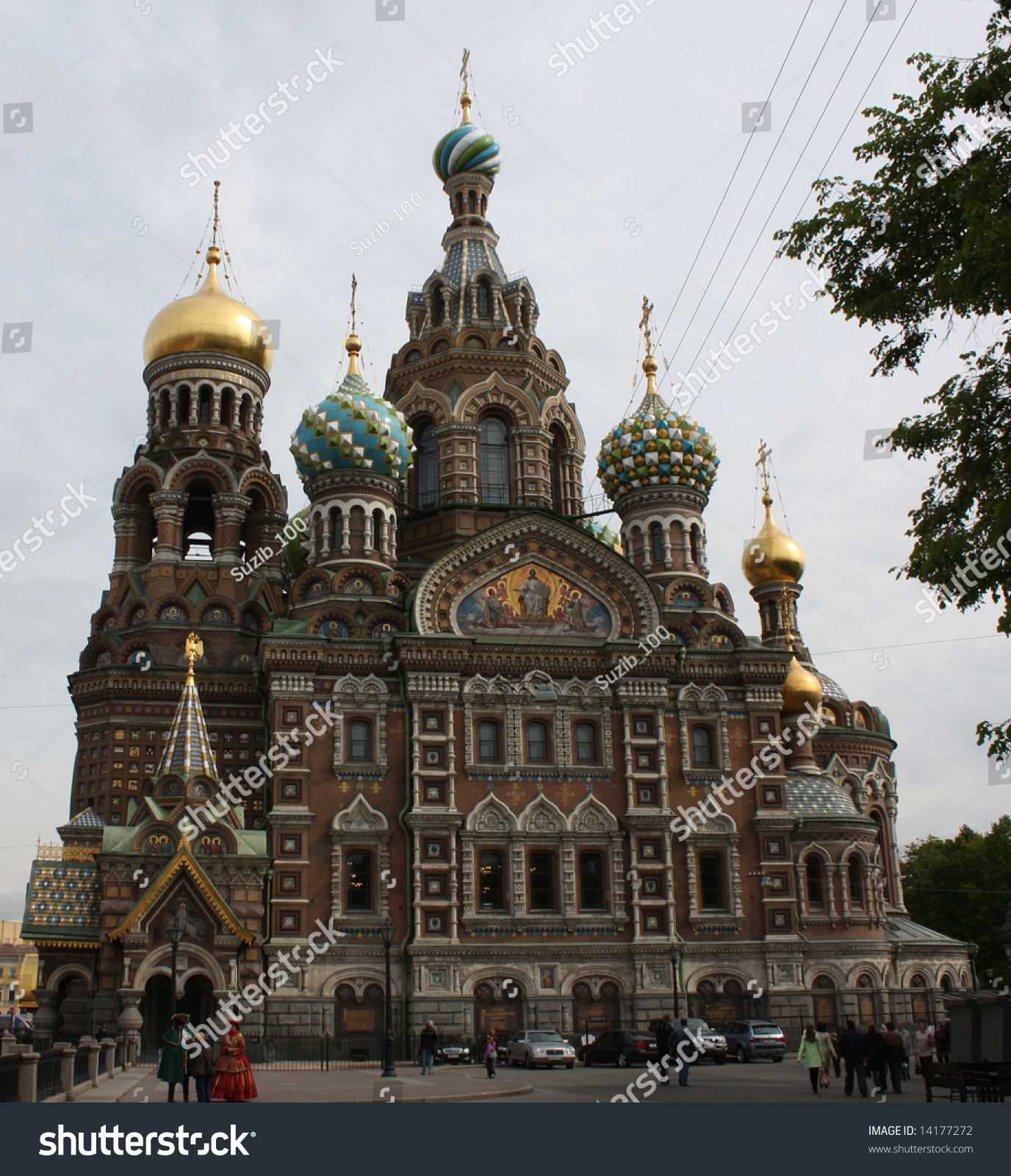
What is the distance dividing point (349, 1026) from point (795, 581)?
22.6 metres

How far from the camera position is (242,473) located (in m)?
40.4

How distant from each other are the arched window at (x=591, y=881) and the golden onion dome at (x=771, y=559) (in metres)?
15.0

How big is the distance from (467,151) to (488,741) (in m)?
22.5

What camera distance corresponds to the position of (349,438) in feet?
120

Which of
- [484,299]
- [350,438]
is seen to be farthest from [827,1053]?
[484,299]

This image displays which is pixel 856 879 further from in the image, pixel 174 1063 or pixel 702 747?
pixel 174 1063

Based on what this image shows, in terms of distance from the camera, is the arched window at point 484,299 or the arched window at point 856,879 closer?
the arched window at point 856,879

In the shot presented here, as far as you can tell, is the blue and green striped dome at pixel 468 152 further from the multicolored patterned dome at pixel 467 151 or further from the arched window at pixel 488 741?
the arched window at pixel 488 741

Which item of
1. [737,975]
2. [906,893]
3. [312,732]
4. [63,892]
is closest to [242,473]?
[312,732]

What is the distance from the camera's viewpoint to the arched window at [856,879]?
1433 inches

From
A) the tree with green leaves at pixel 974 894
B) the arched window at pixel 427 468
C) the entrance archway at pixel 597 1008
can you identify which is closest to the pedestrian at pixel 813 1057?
the entrance archway at pixel 597 1008

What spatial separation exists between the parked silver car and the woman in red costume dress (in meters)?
10.9

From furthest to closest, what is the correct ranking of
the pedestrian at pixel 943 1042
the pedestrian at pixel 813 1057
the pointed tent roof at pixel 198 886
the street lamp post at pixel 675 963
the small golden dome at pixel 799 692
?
the small golden dome at pixel 799 692 < the street lamp post at pixel 675 963 < the pointed tent roof at pixel 198 886 < the pedestrian at pixel 943 1042 < the pedestrian at pixel 813 1057

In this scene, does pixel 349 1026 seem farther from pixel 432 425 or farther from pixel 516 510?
pixel 432 425
